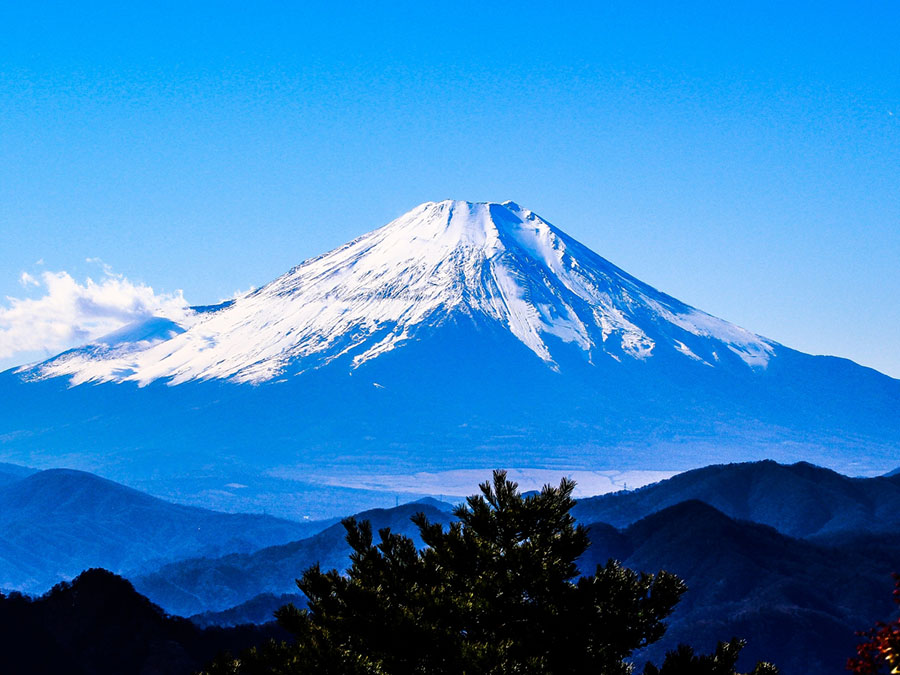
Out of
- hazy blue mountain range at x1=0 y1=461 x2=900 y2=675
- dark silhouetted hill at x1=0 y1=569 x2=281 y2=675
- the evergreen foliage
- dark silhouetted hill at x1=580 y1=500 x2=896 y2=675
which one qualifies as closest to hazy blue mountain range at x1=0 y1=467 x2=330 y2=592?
hazy blue mountain range at x1=0 y1=461 x2=900 y2=675

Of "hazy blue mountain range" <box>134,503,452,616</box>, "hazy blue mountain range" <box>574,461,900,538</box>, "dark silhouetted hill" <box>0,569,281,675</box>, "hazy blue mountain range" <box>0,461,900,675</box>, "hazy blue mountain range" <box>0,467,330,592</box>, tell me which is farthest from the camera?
"hazy blue mountain range" <box>0,467,330,592</box>

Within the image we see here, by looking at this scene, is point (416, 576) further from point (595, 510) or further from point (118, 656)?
point (595, 510)

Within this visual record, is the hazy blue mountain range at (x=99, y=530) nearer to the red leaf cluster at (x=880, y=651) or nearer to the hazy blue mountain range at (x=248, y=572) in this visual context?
the hazy blue mountain range at (x=248, y=572)

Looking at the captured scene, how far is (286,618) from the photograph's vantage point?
46.8 ft

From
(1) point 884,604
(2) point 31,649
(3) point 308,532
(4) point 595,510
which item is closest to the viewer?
(2) point 31,649

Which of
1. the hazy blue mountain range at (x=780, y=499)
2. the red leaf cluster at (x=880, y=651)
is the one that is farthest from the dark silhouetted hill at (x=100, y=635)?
the hazy blue mountain range at (x=780, y=499)

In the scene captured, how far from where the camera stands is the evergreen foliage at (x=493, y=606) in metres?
13.4

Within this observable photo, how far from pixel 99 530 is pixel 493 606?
176 meters

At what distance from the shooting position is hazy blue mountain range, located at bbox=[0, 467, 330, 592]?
165750 mm

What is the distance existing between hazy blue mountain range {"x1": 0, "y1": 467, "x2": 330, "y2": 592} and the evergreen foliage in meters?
151

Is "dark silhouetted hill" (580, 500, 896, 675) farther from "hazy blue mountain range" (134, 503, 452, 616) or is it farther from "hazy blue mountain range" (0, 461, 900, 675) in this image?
"hazy blue mountain range" (134, 503, 452, 616)

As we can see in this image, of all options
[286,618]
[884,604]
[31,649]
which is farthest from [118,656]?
[884,604]

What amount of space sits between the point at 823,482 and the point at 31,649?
281 ft

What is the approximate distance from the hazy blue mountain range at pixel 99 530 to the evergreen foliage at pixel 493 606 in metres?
151
